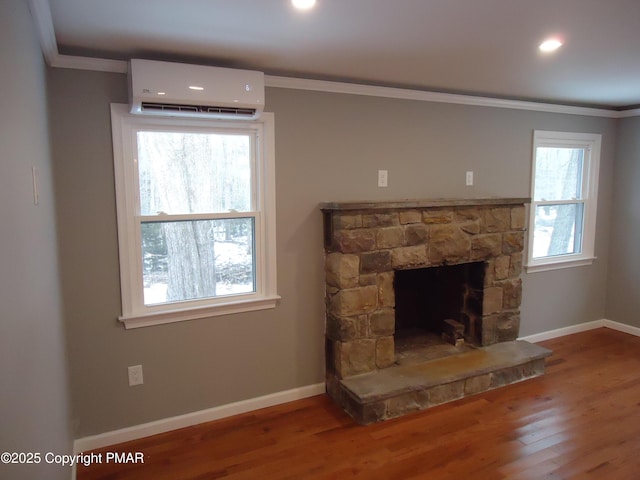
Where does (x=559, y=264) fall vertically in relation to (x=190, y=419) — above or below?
above

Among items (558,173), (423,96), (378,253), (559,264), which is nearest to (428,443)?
(378,253)

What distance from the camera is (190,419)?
108 inches

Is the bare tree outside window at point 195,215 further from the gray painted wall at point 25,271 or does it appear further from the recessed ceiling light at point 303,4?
the recessed ceiling light at point 303,4

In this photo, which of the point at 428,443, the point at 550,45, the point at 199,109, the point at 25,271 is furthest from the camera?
the point at 428,443

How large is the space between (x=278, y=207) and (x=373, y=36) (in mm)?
1223

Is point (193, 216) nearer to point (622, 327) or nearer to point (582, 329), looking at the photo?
point (582, 329)

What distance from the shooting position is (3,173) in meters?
1.03

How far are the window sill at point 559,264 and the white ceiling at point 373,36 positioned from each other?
173 cm

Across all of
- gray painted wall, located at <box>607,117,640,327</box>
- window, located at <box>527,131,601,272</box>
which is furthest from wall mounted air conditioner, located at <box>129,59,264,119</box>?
gray painted wall, located at <box>607,117,640,327</box>

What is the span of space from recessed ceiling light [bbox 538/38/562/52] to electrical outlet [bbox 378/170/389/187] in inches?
48.9

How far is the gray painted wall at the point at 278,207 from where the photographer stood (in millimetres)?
2375

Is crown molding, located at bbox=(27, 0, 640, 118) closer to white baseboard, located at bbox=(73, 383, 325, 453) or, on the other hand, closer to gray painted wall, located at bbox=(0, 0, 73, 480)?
gray painted wall, located at bbox=(0, 0, 73, 480)

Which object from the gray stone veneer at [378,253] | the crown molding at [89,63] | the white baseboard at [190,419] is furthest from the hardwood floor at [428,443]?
the crown molding at [89,63]

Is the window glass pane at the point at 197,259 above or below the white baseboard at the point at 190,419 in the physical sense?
above
